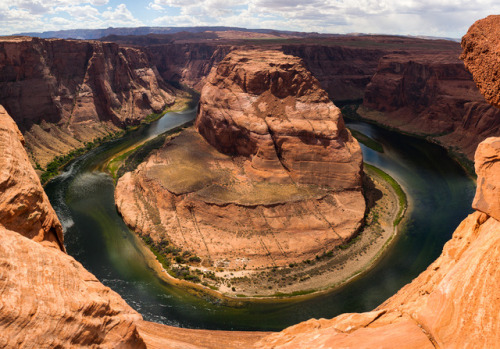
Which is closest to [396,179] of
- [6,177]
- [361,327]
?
[361,327]

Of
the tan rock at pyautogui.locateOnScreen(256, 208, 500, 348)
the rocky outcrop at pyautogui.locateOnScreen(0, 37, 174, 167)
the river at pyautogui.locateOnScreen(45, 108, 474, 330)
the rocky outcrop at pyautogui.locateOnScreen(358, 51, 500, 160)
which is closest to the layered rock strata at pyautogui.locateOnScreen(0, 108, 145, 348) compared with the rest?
the tan rock at pyautogui.locateOnScreen(256, 208, 500, 348)

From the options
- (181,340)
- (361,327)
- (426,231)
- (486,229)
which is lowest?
(426,231)

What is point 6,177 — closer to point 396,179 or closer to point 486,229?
point 486,229

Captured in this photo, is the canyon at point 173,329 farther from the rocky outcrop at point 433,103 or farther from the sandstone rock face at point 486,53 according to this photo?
the rocky outcrop at point 433,103

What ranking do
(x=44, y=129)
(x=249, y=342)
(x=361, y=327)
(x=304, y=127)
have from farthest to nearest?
1. (x=44, y=129)
2. (x=304, y=127)
3. (x=249, y=342)
4. (x=361, y=327)

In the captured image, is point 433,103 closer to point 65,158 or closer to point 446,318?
point 446,318

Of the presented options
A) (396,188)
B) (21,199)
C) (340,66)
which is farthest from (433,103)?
(21,199)
